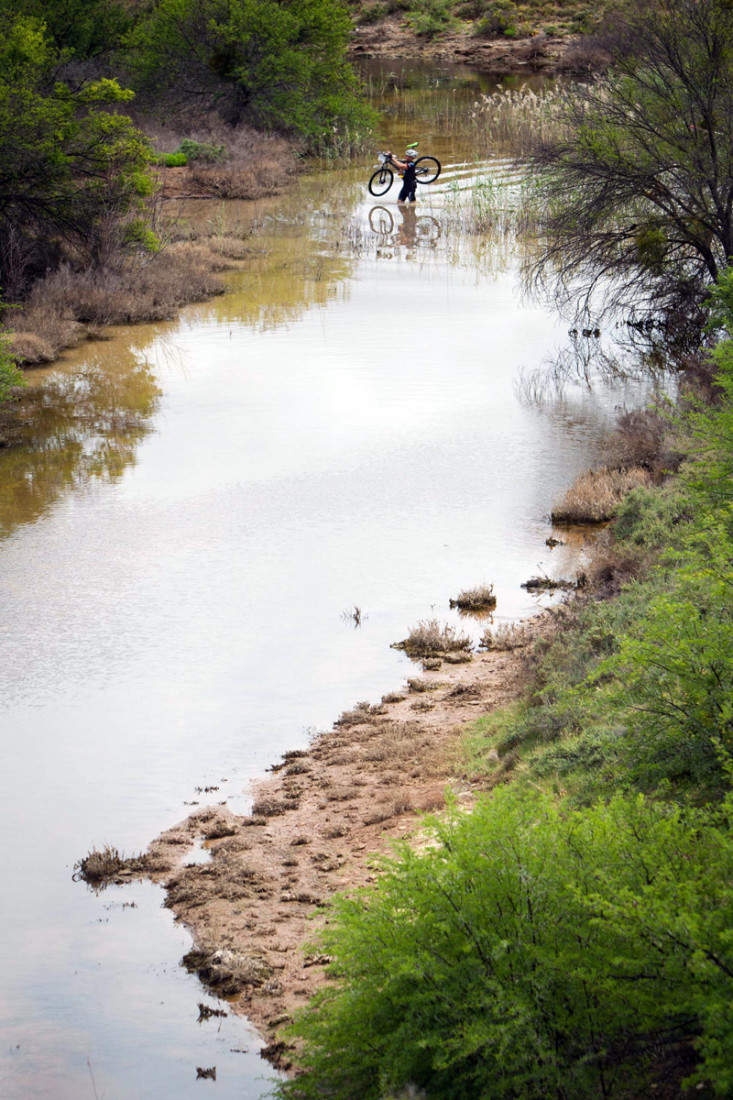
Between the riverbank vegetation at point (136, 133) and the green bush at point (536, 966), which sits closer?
the green bush at point (536, 966)

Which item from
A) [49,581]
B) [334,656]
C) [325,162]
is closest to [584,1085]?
[334,656]

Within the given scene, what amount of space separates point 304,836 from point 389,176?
86.8 feet

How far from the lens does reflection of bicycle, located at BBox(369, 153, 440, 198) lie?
28906 mm

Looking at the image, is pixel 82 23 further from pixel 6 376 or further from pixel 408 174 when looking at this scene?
pixel 6 376

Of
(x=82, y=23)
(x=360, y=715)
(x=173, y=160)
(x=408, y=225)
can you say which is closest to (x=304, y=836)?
(x=360, y=715)

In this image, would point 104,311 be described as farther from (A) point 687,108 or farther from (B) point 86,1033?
(B) point 86,1033

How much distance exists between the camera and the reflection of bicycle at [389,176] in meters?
28.9

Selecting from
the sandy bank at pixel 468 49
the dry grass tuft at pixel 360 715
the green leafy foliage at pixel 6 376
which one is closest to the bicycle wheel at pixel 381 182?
the green leafy foliage at pixel 6 376

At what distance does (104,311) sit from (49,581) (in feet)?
34.3

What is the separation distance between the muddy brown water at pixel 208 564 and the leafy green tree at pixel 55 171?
102 inches

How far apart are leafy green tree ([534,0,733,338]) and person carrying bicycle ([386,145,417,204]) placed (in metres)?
10.5

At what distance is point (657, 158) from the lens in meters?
15.7

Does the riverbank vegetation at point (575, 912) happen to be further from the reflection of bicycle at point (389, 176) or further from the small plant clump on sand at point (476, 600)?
the reflection of bicycle at point (389, 176)

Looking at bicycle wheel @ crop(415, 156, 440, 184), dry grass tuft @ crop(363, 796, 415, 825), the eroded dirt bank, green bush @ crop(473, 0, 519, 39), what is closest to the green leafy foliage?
the eroded dirt bank
